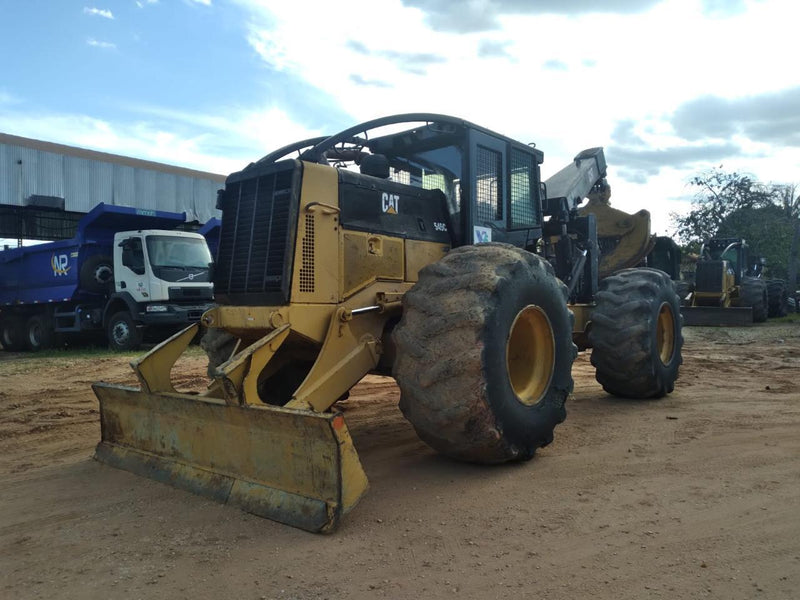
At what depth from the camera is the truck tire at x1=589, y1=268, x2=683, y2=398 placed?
252 inches

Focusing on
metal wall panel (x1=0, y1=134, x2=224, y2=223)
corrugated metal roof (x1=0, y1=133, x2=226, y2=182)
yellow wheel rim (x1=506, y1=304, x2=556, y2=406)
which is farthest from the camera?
corrugated metal roof (x1=0, y1=133, x2=226, y2=182)

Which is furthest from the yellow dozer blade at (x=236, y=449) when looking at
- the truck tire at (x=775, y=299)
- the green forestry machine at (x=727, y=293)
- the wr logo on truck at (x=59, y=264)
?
the truck tire at (x=775, y=299)

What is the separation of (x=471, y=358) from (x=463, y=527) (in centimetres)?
99

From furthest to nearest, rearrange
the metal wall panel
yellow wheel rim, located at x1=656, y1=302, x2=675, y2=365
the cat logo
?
the metal wall panel < yellow wheel rim, located at x1=656, y1=302, x2=675, y2=365 < the cat logo

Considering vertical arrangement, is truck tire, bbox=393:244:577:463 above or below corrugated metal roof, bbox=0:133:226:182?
below

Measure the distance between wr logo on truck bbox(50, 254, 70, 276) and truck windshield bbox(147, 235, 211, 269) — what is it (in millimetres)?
3038

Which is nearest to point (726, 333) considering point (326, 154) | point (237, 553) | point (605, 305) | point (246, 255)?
point (605, 305)

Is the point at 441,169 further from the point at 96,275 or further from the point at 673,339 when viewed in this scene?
the point at 96,275

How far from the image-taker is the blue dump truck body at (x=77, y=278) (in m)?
15.5

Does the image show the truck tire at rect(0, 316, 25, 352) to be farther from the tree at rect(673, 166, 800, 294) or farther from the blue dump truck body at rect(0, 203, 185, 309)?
the tree at rect(673, 166, 800, 294)

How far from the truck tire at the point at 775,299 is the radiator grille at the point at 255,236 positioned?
Result: 21652 mm

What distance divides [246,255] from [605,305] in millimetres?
3611

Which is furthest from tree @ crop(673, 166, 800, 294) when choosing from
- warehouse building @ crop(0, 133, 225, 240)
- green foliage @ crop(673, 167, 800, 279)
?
warehouse building @ crop(0, 133, 225, 240)

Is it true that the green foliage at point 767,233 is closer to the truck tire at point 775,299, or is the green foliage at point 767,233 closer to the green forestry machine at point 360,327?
the truck tire at point 775,299
